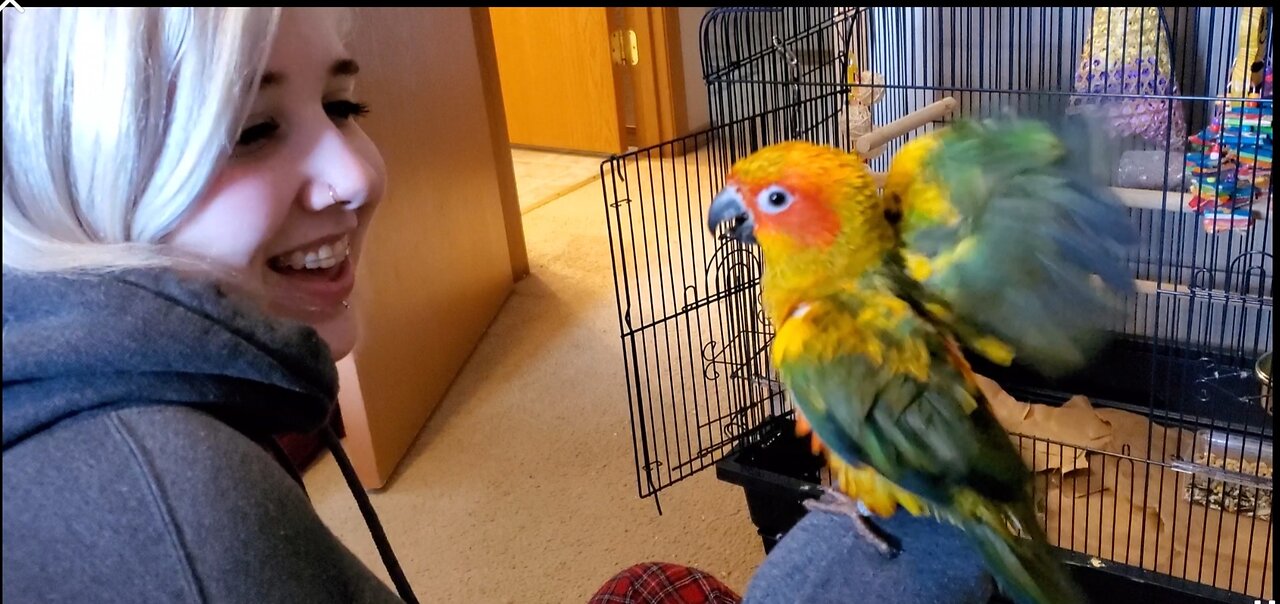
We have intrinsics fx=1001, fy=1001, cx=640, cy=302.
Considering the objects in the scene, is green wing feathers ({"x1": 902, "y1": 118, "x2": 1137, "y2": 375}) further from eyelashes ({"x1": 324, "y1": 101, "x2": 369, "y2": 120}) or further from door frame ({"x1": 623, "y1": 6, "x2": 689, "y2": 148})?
door frame ({"x1": 623, "y1": 6, "x2": 689, "y2": 148})

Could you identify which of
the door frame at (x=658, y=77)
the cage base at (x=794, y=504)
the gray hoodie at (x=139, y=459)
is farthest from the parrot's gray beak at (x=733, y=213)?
the door frame at (x=658, y=77)

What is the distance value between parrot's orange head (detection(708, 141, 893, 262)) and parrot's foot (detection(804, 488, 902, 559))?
0.67 feet

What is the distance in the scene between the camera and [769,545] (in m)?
1.50

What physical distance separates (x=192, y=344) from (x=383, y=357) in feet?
4.49

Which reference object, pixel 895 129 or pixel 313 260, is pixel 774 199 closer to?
pixel 313 260

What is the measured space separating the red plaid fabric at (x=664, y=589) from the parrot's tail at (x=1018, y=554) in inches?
15.7

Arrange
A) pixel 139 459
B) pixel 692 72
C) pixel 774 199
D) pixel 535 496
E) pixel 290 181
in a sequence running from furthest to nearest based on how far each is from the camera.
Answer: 1. pixel 692 72
2. pixel 535 496
3. pixel 774 199
4. pixel 290 181
5. pixel 139 459

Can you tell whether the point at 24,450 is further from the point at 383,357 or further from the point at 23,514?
the point at 383,357

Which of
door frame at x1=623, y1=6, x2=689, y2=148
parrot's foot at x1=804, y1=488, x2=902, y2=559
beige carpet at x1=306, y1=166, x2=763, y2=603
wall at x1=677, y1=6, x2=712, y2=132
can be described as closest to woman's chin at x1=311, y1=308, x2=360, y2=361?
parrot's foot at x1=804, y1=488, x2=902, y2=559

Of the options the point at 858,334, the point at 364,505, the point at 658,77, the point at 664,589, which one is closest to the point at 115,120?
the point at 364,505

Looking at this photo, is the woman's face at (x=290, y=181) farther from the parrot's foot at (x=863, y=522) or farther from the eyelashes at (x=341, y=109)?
the parrot's foot at (x=863, y=522)

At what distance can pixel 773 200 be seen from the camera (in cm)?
71

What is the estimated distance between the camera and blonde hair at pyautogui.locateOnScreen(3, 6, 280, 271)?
49cm

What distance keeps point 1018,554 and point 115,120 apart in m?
0.61
